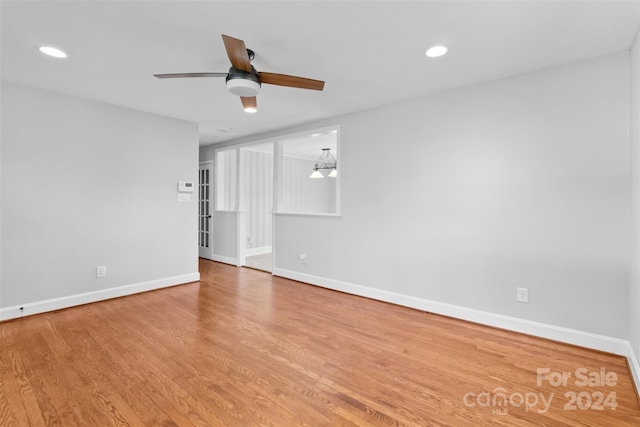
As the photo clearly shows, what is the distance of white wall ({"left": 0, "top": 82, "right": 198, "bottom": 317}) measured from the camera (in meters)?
3.20

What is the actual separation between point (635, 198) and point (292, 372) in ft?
9.23

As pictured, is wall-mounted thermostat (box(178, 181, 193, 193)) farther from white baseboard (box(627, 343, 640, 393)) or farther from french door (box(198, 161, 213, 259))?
white baseboard (box(627, 343, 640, 393))

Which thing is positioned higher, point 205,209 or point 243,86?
point 243,86

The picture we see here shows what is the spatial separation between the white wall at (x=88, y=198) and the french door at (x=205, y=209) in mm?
1820

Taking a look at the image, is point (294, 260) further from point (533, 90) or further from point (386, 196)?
point (533, 90)

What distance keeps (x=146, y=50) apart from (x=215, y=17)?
0.85 meters

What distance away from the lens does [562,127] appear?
2.69 metres

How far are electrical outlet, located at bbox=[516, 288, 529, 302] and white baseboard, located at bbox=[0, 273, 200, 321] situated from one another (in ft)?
14.1

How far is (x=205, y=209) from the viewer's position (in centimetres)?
675

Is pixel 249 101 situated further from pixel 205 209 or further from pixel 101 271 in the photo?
pixel 205 209

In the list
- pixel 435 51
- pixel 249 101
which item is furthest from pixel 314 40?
pixel 435 51

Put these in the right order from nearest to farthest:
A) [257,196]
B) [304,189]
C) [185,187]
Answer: [185,187], [257,196], [304,189]

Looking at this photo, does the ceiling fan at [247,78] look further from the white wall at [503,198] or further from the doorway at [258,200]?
the doorway at [258,200]

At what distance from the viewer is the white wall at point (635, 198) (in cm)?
206
